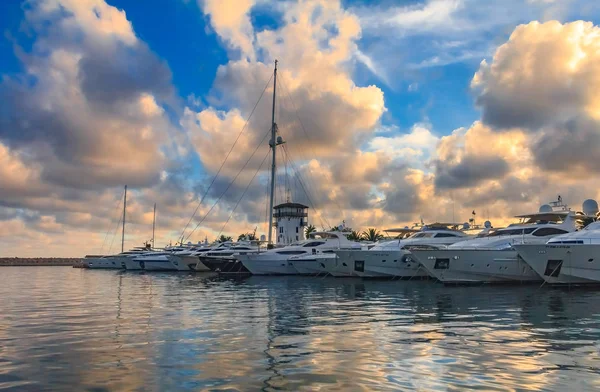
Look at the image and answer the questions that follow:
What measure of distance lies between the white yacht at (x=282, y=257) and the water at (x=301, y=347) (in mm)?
29219

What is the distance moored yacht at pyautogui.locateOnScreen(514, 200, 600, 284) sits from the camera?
3080 centimetres

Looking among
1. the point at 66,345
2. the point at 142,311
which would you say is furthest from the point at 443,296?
the point at 66,345

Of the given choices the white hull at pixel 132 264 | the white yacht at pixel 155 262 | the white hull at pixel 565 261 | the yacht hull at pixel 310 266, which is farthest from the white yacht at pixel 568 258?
the white hull at pixel 132 264

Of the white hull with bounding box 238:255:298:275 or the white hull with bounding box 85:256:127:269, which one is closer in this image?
the white hull with bounding box 238:255:298:275

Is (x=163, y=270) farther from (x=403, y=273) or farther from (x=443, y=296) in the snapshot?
(x=443, y=296)

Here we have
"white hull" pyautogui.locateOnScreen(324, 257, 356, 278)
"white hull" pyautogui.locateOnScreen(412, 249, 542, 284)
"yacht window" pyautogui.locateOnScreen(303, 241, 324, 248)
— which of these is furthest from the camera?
"yacht window" pyautogui.locateOnScreen(303, 241, 324, 248)

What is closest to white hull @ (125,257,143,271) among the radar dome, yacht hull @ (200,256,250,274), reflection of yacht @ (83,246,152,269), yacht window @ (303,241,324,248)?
reflection of yacht @ (83,246,152,269)

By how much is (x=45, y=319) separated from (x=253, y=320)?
712cm

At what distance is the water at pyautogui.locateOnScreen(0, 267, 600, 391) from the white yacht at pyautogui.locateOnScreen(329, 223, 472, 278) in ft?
67.2

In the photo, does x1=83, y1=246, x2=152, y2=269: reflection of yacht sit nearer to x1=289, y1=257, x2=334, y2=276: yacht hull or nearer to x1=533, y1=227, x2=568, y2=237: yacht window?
x1=289, y1=257, x2=334, y2=276: yacht hull

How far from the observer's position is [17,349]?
40.9 ft

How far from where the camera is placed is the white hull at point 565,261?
3080 centimetres

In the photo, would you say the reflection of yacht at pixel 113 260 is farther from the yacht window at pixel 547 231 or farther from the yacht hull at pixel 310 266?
the yacht window at pixel 547 231

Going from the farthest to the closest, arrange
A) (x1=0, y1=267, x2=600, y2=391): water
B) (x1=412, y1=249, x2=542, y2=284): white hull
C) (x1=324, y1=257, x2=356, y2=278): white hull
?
(x1=324, y1=257, x2=356, y2=278): white hull, (x1=412, y1=249, x2=542, y2=284): white hull, (x1=0, y1=267, x2=600, y2=391): water
